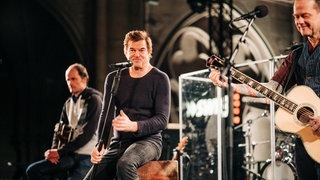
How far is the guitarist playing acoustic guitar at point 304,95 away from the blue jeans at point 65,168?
2.78 meters

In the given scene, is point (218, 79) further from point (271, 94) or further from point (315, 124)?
point (315, 124)

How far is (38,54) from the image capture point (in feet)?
38.9

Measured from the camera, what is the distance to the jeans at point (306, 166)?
12.7ft

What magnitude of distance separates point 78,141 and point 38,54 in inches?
243

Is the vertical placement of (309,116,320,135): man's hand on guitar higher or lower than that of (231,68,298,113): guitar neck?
lower

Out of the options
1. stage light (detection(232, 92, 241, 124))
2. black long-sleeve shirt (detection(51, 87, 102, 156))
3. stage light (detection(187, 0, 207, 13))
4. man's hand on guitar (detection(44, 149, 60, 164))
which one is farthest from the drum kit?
man's hand on guitar (detection(44, 149, 60, 164))

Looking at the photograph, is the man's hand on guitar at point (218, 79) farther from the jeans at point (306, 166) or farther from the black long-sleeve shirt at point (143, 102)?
the jeans at point (306, 166)

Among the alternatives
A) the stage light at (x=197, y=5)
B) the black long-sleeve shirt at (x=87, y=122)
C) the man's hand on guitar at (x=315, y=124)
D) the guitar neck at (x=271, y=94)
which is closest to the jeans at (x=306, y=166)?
the man's hand on guitar at (x=315, y=124)

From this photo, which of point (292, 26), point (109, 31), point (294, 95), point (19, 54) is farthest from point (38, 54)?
point (294, 95)

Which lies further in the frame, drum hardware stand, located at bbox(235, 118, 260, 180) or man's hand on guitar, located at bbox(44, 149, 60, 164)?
drum hardware stand, located at bbox(235, 118, 260, 180)

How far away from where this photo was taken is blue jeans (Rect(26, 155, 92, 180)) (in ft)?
20.2

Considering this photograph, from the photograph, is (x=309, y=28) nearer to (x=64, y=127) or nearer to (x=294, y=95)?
(x=294, y=95)

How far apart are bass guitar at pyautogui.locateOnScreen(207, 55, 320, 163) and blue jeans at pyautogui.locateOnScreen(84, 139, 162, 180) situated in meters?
1.10

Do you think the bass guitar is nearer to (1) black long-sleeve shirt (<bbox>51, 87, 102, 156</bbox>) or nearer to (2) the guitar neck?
(2) the guitar neck
